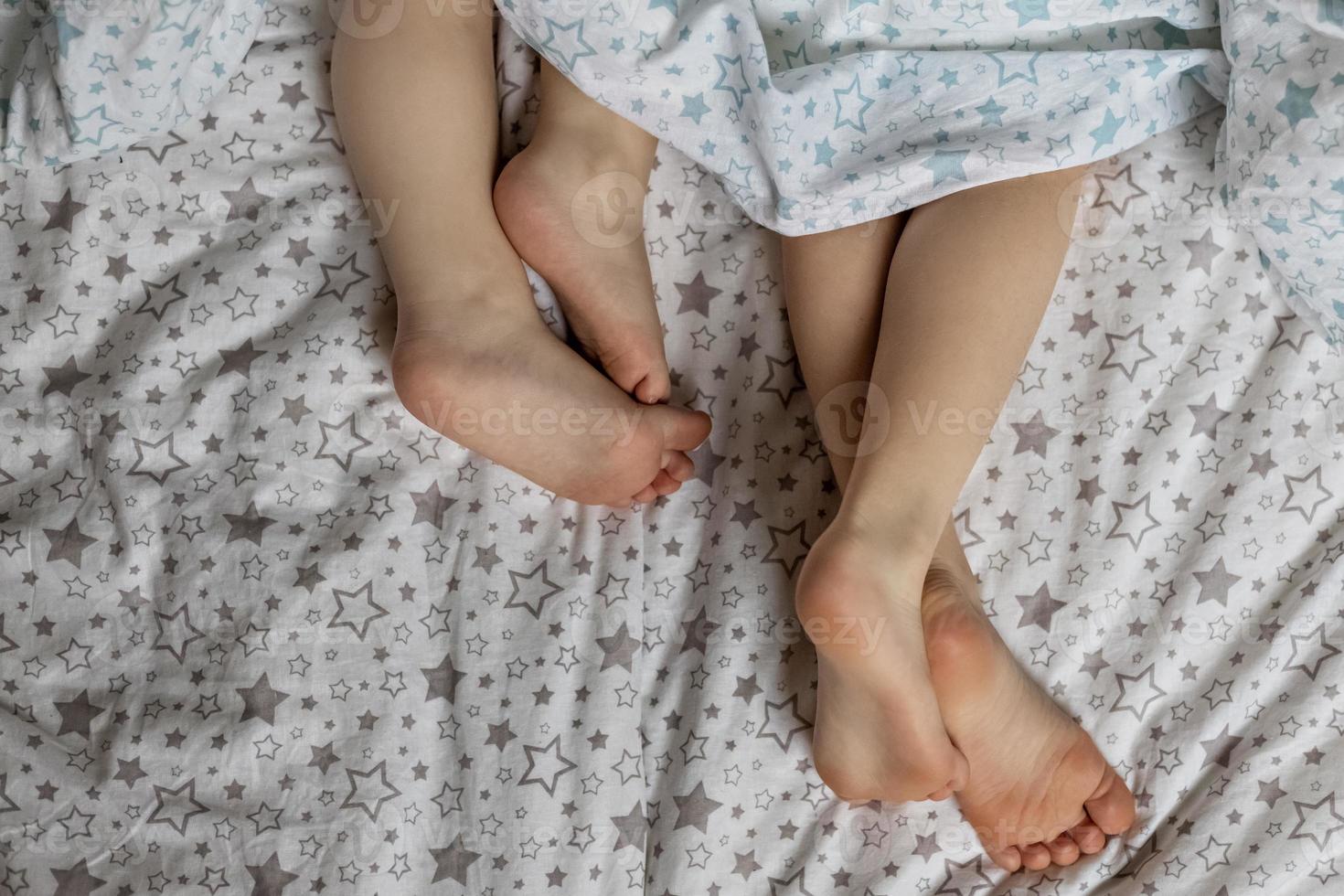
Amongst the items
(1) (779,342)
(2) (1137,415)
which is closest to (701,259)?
(1) (779,342)

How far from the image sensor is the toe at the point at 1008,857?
0.83 metres

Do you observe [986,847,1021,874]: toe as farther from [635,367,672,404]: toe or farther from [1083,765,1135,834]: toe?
[635,367,672,404]: toe

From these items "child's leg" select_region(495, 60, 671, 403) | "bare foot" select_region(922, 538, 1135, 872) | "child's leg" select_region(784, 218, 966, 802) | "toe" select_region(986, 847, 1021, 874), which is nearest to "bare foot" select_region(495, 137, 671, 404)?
"child's leg" select_region(495, 60, 671, 403)

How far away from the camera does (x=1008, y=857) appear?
0.83m

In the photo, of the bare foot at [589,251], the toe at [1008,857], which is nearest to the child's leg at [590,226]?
the bare foot at [589,251]

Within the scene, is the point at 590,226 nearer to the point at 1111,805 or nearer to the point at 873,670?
the point at 873,670

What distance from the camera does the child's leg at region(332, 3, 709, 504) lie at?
84cm

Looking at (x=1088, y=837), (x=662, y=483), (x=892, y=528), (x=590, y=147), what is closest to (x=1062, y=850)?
(x=1088, y=837)

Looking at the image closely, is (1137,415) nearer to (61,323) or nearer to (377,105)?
(377,105)

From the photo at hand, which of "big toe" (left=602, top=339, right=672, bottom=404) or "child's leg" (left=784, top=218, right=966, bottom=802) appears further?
"big toe" (left=602, top=339, right=672, bottom=404)

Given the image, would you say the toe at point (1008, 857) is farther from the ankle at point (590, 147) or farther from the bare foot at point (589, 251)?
the ankle at point (590, 147)

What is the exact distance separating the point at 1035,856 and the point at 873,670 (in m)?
0.22

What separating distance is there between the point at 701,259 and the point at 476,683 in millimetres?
395

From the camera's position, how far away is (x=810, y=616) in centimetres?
74
